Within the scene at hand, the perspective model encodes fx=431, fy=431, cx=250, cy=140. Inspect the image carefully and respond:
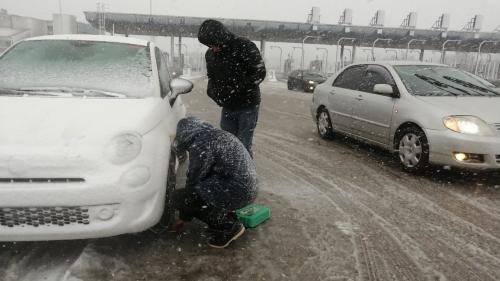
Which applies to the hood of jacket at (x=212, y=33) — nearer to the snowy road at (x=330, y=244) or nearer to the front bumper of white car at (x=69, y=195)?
the front bumper of white car at (x=69, y=195)

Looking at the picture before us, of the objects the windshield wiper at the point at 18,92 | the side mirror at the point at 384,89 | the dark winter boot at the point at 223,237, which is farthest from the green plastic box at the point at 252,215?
the side mirror at the point at 384,89

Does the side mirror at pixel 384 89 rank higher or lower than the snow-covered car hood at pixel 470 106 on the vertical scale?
higher

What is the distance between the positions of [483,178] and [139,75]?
4418 millimetres

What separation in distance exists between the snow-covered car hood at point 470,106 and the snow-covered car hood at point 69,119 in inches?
142

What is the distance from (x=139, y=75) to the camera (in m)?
3.89

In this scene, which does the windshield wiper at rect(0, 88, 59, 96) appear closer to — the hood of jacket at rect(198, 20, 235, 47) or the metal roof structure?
the hood of jacket at rect(198, 20, 235, 47)

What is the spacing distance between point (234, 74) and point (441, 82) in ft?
10.9

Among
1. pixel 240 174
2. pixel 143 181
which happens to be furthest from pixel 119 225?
pixel 240 174

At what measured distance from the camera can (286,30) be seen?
35656mm

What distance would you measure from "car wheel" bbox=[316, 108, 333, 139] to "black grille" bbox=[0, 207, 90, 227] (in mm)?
5472

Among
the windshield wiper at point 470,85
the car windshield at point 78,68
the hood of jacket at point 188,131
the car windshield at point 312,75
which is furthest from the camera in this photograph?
the car windshield at point 312,75

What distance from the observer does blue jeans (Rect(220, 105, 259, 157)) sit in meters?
4.45

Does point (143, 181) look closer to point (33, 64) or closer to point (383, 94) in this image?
point (33, 64)

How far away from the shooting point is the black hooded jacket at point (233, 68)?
4.03 m
